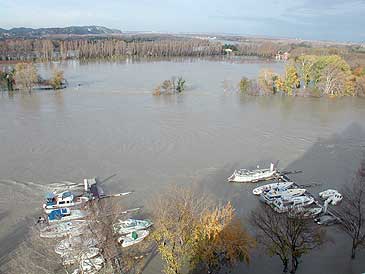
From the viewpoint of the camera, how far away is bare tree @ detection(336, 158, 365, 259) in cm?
512

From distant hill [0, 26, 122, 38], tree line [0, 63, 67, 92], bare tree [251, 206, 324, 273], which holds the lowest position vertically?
bare tree [251, 206, 324, 273]

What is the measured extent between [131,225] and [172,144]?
13.5 ft

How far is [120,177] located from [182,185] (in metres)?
1.34

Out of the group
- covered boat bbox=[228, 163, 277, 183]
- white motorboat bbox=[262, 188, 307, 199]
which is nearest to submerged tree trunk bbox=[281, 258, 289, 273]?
white motorboat bbox=[262, 188, 307, 199]

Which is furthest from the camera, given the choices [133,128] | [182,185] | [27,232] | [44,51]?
[44,51]

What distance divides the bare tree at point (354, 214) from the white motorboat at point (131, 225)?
9.72 feet

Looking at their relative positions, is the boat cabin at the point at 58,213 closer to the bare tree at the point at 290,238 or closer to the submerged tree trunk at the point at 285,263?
the bare tree at the point at 290,238

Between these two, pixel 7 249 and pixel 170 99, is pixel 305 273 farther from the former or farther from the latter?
pixel 170 99

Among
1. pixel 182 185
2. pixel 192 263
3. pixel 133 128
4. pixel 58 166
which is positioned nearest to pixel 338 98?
pixel 133 128

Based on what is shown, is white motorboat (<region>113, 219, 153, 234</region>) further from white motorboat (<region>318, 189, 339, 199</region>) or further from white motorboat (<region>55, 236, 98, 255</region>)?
white motorboat (<region>318, 189, 339, 199</region>)

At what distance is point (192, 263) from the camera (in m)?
4.39

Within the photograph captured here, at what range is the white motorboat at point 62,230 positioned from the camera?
555 centimetres

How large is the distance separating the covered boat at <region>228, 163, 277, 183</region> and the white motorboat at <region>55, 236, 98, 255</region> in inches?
139

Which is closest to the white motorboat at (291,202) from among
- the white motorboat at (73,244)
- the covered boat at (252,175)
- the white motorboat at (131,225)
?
the covered boat at (252,175)
